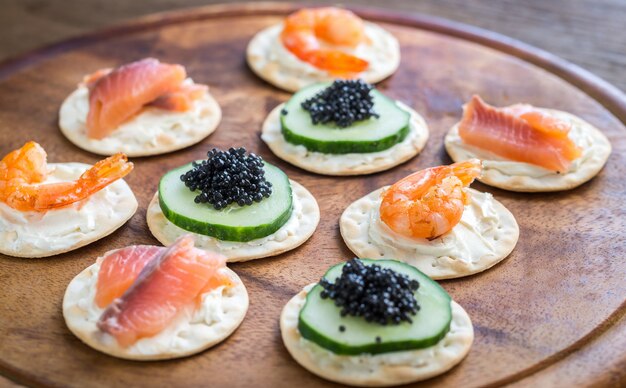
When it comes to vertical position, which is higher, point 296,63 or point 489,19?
→ point 296,63

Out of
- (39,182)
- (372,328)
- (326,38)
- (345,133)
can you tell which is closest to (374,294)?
(372,328)

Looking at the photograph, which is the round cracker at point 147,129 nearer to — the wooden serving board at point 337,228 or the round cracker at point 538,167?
the wooden serving board at point 337,228

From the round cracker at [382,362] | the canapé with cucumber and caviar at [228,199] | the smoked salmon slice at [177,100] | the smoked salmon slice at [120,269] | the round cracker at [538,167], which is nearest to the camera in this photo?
the round cracker at [382,362]

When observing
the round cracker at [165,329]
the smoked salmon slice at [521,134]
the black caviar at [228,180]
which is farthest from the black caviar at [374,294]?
the smoked salmon slice at [521,134]

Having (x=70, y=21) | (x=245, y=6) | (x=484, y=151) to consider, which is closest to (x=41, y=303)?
(x=484, y=151)

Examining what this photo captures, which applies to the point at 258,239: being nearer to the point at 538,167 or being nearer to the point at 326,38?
the point at 538,167
